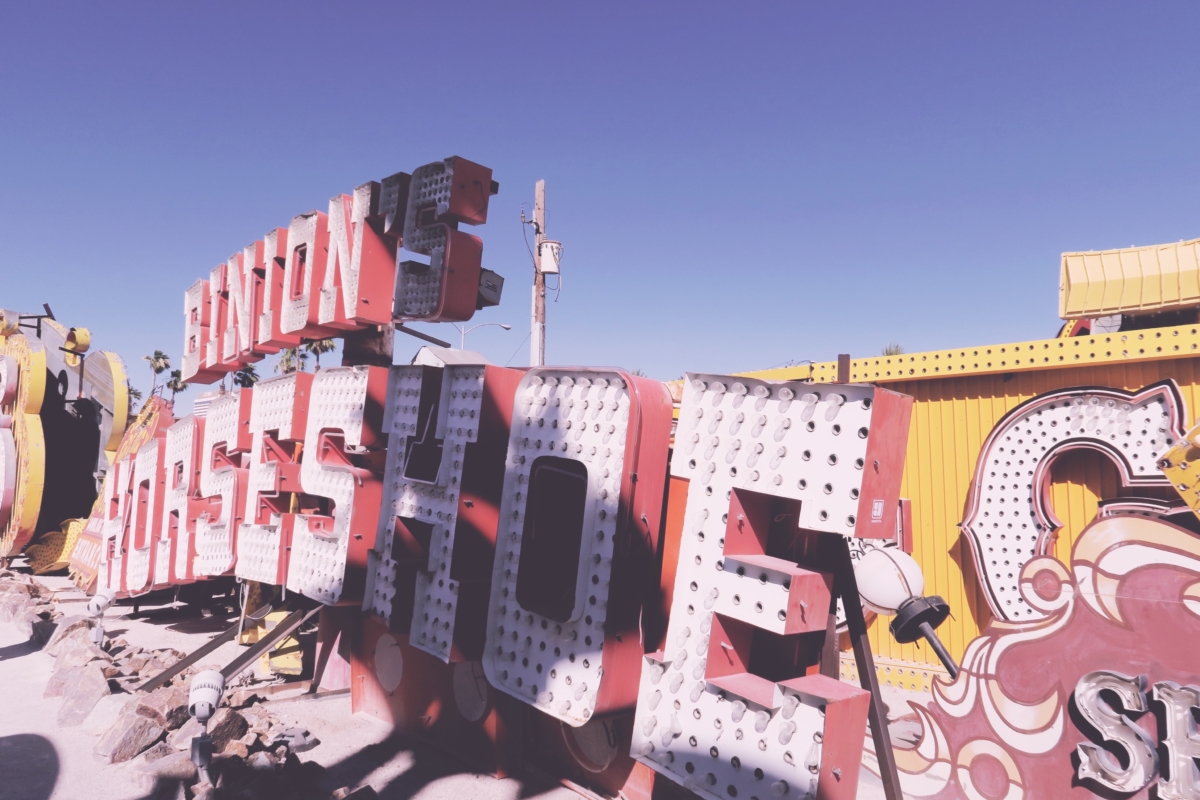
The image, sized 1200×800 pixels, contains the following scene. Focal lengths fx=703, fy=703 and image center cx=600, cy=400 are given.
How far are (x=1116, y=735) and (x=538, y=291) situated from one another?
578 inches

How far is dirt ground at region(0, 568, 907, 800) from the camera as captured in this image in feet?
18.7

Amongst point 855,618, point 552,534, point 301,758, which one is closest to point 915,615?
point 855,618

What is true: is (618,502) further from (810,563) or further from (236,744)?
(236,744)

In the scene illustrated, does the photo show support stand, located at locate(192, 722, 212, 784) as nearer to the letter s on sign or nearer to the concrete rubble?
the concrete rubble

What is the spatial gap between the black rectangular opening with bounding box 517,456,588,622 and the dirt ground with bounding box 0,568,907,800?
1.84 meters

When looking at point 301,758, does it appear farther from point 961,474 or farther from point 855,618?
point 961,474

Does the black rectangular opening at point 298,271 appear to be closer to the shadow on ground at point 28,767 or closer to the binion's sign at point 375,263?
the binion's sign at point 375,263

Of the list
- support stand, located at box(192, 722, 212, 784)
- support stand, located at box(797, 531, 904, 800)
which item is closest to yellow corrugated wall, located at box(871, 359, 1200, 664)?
support stand, located at box(797, 531, 904, 800)

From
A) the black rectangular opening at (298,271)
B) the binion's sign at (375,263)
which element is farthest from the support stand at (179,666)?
the black rectangular opening at (298,271)

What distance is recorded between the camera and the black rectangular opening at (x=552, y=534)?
5219mm

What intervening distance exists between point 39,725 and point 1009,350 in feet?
37.1

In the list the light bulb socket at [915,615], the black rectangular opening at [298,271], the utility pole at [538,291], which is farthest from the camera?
the utility pole at [538,291]

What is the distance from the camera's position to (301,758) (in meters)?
6.43

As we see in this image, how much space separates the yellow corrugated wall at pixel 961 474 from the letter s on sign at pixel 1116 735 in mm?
3483
